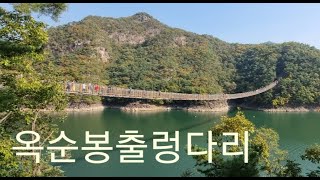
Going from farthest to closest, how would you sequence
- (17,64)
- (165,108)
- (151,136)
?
(165,108) < (151,136) < (17,64)

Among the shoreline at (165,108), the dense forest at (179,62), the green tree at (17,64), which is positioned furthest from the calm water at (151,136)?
the dense forest at (179,62)

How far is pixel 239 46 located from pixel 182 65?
16.6m

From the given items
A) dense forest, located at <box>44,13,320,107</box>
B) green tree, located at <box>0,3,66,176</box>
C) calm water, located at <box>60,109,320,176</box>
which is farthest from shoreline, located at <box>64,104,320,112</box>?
green tree, located at <box>0,3,66,176</box>

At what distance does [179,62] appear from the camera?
51.7 metres

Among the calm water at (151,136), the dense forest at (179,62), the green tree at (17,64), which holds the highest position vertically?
the dense forest at (179,62)

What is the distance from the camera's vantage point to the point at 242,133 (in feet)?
30.6

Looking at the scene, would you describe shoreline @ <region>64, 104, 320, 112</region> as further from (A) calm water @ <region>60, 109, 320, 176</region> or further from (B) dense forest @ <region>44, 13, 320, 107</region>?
(A) calm water @ <region>60, 109, 320, 176</region>

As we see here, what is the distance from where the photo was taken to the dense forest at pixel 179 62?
4178cm

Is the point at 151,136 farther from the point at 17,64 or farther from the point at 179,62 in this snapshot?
the point at 179,62

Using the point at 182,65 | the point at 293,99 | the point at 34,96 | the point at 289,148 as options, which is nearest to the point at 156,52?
the point at 182,65

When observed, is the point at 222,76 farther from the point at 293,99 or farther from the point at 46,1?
the point at 46,1

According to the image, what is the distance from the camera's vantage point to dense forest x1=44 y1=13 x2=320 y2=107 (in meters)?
41.8

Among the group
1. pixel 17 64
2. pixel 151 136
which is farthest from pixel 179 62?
pixel 17 64

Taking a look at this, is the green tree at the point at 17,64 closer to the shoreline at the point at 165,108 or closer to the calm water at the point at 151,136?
the calm water at the point at 151,136
